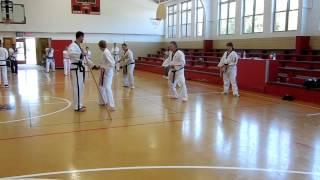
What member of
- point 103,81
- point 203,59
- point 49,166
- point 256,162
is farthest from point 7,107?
point 203,59

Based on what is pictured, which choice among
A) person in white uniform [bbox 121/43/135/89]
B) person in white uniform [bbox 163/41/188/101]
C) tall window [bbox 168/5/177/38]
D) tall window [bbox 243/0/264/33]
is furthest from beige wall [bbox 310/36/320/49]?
tall window [bbox 168/5/177/38]

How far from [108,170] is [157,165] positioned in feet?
1.98

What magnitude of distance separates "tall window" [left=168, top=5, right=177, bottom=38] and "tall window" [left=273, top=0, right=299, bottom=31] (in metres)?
9.80

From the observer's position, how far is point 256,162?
13.5ft

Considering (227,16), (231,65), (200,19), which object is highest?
(200,19)

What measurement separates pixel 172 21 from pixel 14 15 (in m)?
10.5

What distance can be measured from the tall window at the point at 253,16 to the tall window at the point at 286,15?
936mm

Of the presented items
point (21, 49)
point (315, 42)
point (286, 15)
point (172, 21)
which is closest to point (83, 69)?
point (315, 42)

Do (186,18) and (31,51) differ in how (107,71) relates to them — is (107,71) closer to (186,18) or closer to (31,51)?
(186,18)

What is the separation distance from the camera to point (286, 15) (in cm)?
1327

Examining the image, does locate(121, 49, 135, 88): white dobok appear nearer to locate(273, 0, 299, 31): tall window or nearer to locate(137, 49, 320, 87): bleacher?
locate(137, 49, 320, 87): bleacher

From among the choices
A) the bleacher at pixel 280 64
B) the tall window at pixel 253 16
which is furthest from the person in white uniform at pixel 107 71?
the tall window at pixel 253 16

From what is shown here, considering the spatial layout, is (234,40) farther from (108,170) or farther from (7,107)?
(108,170)

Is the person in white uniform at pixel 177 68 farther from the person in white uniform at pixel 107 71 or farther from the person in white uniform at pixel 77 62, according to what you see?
the person in white uniform at pixel 77 62
